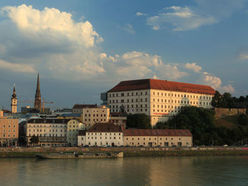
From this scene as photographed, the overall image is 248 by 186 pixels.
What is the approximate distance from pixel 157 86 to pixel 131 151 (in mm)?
42237

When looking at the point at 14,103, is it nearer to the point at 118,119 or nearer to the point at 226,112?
the point at 118,119

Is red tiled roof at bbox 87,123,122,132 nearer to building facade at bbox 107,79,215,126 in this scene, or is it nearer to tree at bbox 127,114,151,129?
tree at bbox 127,114,151,129

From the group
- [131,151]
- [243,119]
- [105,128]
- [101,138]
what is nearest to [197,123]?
[243,119]

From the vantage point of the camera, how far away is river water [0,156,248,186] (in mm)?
51062

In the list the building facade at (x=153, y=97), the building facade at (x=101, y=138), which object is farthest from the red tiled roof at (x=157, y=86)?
the building facade at (x=101, y=138)

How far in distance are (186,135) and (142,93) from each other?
96.9 feet

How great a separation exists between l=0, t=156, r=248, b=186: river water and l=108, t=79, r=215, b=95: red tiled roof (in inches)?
1976

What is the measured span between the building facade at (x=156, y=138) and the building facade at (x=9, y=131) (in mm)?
28294

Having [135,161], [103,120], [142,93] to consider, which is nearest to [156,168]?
[135,161]

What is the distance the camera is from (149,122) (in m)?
109

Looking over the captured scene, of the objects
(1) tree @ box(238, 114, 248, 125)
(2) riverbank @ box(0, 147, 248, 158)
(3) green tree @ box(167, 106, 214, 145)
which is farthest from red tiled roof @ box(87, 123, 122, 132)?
(1) tree @ box(238, 114, 248, 125)

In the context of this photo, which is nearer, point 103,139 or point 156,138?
point 103,139

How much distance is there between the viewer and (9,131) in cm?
9612

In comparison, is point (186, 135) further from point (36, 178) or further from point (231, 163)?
point (36, 178)
